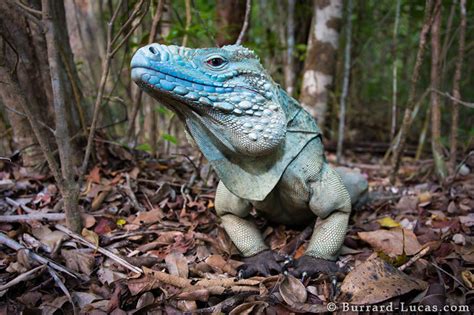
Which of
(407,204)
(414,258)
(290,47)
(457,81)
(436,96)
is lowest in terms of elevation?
(407,204)

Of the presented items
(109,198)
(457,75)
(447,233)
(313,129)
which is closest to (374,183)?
(457,75)

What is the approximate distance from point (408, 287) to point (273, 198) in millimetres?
1262

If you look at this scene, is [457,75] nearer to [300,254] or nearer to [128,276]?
[300,254]

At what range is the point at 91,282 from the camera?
2.83 meters

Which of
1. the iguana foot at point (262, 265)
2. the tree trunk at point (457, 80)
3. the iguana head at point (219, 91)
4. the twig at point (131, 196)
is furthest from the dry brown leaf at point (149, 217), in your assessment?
the tree trunk at point (457, 80)

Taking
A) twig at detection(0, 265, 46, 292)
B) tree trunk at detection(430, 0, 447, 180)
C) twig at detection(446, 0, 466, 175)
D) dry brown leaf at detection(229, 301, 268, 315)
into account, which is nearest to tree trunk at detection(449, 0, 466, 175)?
twig at detection(446, 0, 466, 175)

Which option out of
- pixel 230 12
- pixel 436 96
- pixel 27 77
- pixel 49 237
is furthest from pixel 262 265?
pixel 230 12

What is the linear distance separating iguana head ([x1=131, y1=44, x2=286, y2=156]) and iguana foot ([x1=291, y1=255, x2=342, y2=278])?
94 cm

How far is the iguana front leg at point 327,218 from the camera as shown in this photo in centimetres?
304

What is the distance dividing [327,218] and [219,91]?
141 cm

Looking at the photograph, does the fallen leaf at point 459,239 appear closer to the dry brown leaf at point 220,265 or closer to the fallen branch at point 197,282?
the fallen branch at point 197,282

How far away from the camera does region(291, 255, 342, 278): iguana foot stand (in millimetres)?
2883

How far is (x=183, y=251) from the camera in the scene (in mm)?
3354

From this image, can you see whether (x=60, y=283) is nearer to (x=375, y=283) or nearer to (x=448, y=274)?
(x=375, y=283)
